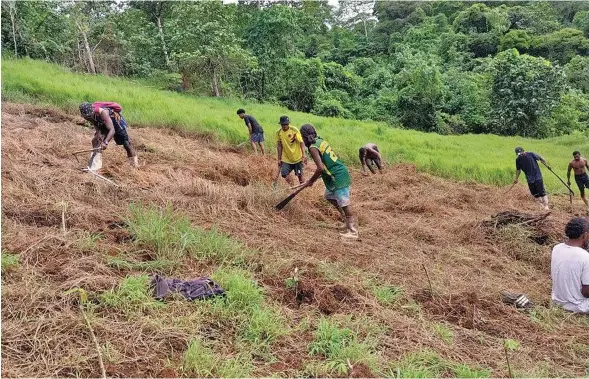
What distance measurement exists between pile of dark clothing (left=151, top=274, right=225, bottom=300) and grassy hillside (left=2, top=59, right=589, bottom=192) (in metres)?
7.98

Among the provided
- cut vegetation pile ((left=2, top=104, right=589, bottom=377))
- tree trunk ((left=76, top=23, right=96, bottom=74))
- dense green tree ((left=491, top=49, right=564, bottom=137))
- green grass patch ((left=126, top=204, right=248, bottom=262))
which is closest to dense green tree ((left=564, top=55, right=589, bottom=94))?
dense green tree ((left=491, top=49, right=564, bottom=137))

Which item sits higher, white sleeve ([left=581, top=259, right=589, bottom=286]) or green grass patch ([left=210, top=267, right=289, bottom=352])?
green grass patch ([left=210, top=267, right=289, bottom=352])

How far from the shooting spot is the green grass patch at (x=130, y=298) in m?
3.19

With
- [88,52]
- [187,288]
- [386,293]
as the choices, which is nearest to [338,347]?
[386,293]

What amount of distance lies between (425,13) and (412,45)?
9.01 m

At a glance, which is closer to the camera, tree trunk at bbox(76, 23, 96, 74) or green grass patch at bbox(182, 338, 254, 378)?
green grass patch at bbox(182, 338, 254, 378)

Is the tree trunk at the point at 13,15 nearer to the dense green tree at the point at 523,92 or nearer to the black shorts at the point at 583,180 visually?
the black shorts at the point at 583,180

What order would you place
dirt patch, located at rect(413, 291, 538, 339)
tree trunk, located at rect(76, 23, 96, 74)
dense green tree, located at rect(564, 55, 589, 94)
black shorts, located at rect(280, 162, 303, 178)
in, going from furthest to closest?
dense green tree, located at rect(564, 55, 589, 94)
tree trunk, located at rect(76, 23, 96, 74)
black shorts, located at rect(280, 162, 303, 178)
dirt patch, located at rect(413, 291, 538, 339)

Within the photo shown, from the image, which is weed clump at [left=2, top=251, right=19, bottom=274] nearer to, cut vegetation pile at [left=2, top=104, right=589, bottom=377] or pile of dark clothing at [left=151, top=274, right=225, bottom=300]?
cut vegetation pile at [left=2, top=104, right=589, bottom=377]

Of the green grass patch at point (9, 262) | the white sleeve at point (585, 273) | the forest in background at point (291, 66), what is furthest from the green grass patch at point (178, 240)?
the forest in background at point (291, 66)

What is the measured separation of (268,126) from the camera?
12992mm

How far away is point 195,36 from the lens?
17.8 meters

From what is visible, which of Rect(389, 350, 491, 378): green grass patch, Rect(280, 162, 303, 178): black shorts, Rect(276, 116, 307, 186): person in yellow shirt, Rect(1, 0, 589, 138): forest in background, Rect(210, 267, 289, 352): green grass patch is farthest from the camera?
Rect(1, 0, 589, 138): forest in background

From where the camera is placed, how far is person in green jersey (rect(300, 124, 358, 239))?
535 cm
